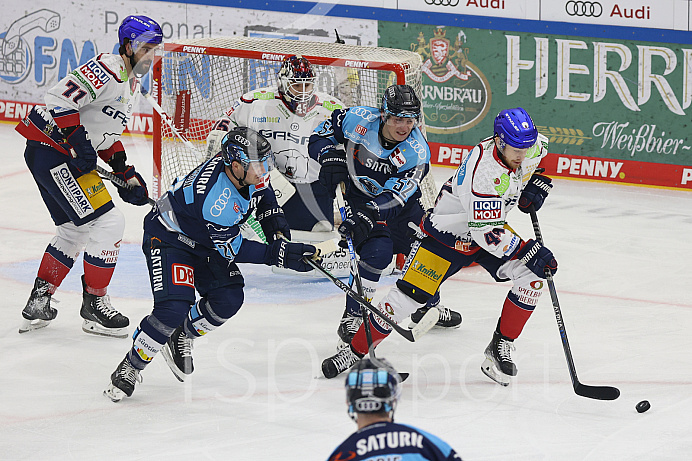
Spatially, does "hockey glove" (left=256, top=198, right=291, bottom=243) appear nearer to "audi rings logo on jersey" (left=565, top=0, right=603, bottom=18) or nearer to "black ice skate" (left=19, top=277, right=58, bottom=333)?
"black ice skate" (left=19, top=277, right=58, bottom=333)

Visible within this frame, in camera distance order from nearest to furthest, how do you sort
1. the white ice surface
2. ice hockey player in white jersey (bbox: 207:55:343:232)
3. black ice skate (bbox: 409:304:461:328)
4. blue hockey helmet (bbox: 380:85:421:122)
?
1. the white ice surface
2. blue hockey helmet (bbox: 380:85:421:122)
3. black ice skate (bbox: 409:304:461:328)
4. ice hockey player in white jersey (bbox: 207:55:343:232)

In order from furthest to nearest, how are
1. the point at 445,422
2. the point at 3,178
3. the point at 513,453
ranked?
the point at 3,178 < the point at 445,422 < the point at 513,453

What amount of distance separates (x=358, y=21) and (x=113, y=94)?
4631mm

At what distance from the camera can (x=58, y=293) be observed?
582 centimetres

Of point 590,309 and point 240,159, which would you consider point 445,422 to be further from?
point 590,309

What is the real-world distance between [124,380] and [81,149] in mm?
1254

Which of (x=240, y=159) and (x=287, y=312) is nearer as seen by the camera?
(x=240, y=159)

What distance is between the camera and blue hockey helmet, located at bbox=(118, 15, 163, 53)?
4.84 meters

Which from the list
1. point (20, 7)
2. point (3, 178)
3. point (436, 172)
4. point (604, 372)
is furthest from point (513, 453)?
point (20, 7)

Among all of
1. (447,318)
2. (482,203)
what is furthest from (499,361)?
(482,203)

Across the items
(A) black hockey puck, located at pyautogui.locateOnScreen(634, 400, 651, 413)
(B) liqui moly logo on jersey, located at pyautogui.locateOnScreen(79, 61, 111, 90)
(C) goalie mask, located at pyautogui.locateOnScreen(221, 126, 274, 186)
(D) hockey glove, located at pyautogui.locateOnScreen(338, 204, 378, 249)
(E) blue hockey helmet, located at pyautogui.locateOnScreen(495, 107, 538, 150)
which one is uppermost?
(B) liqui moly logo on jersey, located at pyautogui.locateOnScreen(79, 61, 111, 90)

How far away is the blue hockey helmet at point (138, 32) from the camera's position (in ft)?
15.9

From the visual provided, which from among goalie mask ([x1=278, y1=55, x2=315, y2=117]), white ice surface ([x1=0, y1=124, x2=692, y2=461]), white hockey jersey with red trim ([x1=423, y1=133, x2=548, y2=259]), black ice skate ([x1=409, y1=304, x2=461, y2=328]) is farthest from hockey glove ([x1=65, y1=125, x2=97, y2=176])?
black ice skate ([x1=409, y1=304, x2=461, y2=328])

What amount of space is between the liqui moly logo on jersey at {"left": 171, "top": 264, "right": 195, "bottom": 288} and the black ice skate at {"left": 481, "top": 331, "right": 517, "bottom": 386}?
4.85 feet
